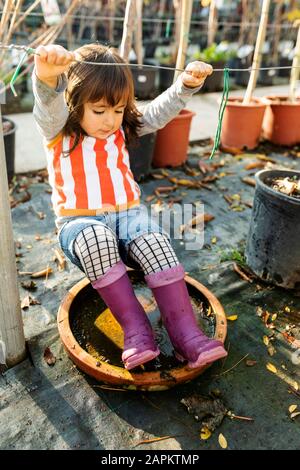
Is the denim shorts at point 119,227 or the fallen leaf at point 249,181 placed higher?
the denim shorts at point 119,227

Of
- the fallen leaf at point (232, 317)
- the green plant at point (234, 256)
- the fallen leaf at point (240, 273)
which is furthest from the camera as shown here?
the green plant at point (234, 256)

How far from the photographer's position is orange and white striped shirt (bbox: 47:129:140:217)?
1527 millimetres

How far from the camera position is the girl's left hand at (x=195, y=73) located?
1.44 m

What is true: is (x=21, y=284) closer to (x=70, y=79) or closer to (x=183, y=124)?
(x=70, y=79)

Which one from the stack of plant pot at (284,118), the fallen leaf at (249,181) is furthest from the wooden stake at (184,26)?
the stack of plant pot at (284,118)

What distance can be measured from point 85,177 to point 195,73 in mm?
543

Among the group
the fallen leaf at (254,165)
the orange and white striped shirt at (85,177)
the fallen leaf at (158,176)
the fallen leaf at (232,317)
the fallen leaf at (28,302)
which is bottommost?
the fallen leaf at (28,302)

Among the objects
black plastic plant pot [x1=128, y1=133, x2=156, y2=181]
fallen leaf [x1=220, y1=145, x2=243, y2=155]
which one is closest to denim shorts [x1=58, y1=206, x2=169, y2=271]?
black plastic plant pot [x1=128, y1=133, x2=156, y2=181]

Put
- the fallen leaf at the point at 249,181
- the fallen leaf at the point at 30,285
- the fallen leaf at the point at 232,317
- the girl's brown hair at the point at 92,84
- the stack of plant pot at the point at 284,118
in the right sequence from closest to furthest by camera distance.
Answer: the girl's brown hair at the point at 92,84 < the fallen leaf at the point at 232,317 < the fallen leaf at the point at 30,285 < the fallen leaf at the point at 249,181 < the stack of plant pot at the point at 284,118

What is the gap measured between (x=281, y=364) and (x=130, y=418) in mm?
612

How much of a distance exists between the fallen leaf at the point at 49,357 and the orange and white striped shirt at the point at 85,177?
512 millimetres

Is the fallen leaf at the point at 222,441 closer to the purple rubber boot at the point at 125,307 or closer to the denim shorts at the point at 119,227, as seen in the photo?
the purple rubber boot at the point at 125,307

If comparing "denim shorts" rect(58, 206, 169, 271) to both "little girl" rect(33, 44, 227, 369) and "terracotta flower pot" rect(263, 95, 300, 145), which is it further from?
"terracotta flower pot" rect(263, 95, 300, 145)
